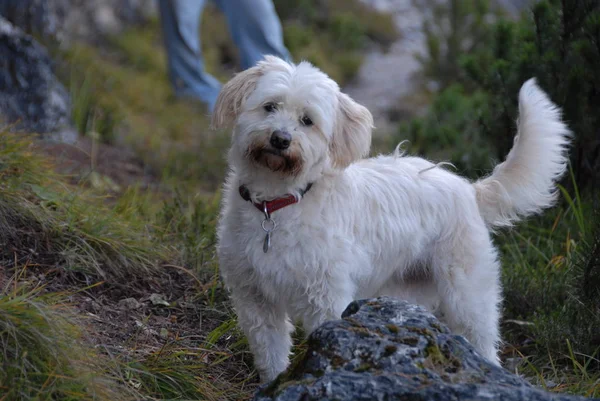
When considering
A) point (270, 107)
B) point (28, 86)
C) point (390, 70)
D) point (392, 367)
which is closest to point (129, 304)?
point (270, 107)

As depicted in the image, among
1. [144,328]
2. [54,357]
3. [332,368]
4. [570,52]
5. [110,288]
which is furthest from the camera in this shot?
[570,52]

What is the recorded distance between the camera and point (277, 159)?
3623mm

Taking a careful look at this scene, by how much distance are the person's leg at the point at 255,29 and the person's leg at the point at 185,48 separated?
0.75m

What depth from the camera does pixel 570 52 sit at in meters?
5.91

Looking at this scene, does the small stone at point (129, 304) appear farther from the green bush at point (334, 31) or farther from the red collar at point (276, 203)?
the green bush at point (334, 31)

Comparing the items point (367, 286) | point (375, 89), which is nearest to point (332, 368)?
point (367, 286)

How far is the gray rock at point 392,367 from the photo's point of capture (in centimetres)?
270

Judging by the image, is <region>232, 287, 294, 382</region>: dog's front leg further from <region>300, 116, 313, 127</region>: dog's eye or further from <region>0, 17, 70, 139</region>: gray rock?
<region>0, 17, 70, 139</region>: gray rock

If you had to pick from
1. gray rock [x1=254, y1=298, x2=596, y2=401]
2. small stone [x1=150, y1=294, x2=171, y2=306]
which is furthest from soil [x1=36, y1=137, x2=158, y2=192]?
gray rock [x1=254, y1=298, x2=596, y2=401]

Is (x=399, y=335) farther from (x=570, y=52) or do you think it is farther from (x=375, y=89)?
A: (x=375, y=89)

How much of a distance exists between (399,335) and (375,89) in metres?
11.0

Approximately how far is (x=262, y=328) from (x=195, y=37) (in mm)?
6736

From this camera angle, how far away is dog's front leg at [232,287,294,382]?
3.86 m

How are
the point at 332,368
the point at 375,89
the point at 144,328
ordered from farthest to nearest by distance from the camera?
the point at 375,89, the point at 144,328, the point at 332,368
